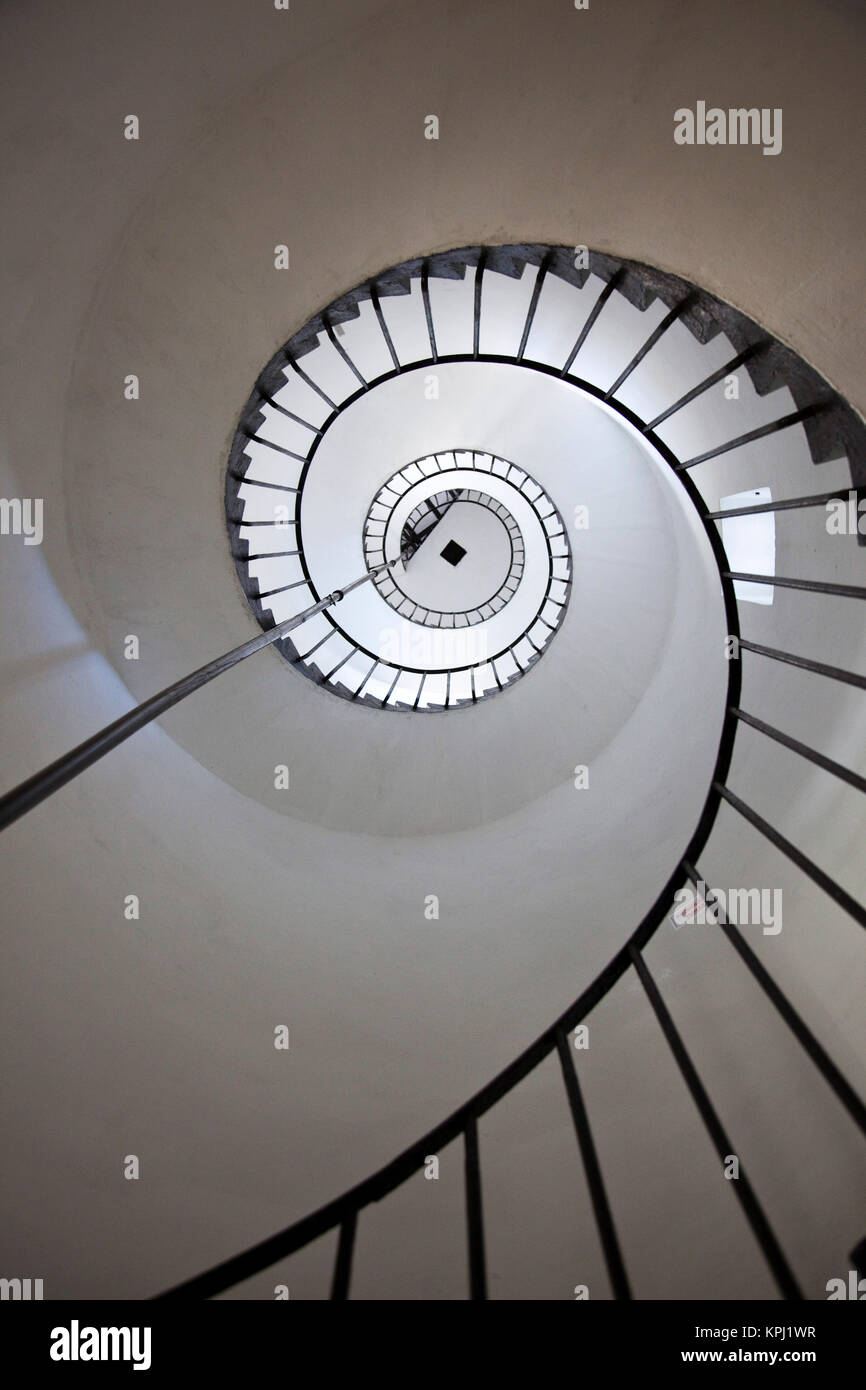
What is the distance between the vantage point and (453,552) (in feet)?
42.2

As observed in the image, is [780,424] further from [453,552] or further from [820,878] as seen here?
[453,552]

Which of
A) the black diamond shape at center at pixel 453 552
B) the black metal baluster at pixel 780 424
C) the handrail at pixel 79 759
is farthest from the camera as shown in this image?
the black diamond shape at center at pixel 453 552

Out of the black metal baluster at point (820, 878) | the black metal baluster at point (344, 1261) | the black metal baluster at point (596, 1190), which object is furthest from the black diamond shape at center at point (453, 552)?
the black metal baluster at point (344, 1261)

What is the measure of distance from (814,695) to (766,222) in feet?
8.59

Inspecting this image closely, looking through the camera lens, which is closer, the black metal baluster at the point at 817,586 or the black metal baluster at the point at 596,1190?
the black metal baluster at the point at 596,1190

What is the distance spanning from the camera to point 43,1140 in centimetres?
426

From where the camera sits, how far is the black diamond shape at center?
505 inches

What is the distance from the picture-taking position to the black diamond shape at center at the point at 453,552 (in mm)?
12820

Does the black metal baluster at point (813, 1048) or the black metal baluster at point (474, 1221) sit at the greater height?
the black metal baluster at point (813, 1048)

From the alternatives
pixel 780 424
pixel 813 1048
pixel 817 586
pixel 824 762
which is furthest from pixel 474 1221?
pixel 780 424

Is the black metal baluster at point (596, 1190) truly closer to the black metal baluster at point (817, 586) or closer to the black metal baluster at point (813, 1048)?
the black metal baluster at point (813, 1048)

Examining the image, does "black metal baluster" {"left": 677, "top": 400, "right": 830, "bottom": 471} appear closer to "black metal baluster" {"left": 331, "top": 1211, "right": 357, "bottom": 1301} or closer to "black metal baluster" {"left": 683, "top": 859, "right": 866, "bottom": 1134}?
"black metal baluster" {"left": 683, "top": 859, "right": 866, "bottom": 1134}

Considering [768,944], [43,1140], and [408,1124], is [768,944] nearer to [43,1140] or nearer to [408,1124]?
[408,1124]

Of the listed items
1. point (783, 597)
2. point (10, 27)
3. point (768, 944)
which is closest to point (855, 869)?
point (768, 944)
